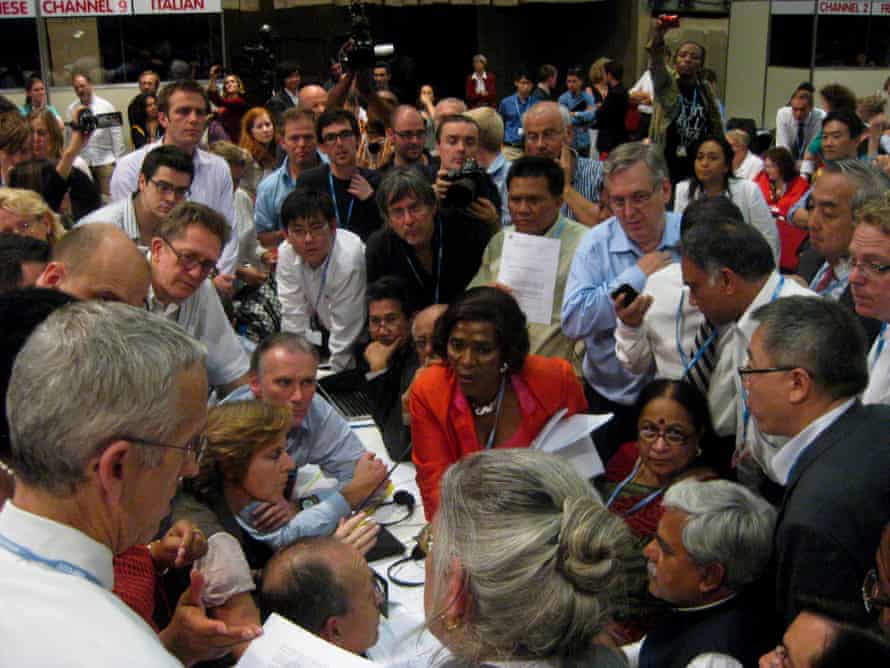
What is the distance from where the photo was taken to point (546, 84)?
1188 centimetres

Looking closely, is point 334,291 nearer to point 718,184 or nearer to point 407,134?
point 407,134

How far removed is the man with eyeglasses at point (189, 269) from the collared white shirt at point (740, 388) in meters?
1.56

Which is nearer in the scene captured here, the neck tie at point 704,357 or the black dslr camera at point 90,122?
the neck tie at point 704,357

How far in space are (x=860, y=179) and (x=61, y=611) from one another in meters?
2.88

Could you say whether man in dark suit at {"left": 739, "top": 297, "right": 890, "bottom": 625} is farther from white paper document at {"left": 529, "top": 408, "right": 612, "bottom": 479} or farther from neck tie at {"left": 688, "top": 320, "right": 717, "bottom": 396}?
white paper document at {"left": 529, "top": 408, "right": 612, "bottom": 479}

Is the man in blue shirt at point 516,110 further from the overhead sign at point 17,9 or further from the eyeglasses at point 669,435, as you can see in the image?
the eyeglasses at point 669,435

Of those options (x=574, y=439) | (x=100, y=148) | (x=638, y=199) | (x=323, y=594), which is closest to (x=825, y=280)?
(x=638, y=199)

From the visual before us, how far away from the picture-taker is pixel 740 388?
2576 mm

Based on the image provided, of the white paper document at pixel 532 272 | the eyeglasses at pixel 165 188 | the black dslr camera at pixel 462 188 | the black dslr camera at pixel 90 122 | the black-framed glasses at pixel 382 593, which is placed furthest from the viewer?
the black dslr camera at pixel 90 122

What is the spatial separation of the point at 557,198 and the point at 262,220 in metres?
2.29

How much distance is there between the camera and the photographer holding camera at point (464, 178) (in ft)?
13.0

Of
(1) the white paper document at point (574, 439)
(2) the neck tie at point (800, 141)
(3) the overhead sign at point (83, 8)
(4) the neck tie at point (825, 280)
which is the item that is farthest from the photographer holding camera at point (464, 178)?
(3) the overhead sign at point (83, 8)

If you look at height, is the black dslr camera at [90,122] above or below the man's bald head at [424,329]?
above

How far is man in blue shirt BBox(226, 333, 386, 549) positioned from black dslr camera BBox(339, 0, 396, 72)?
3.01 metres
